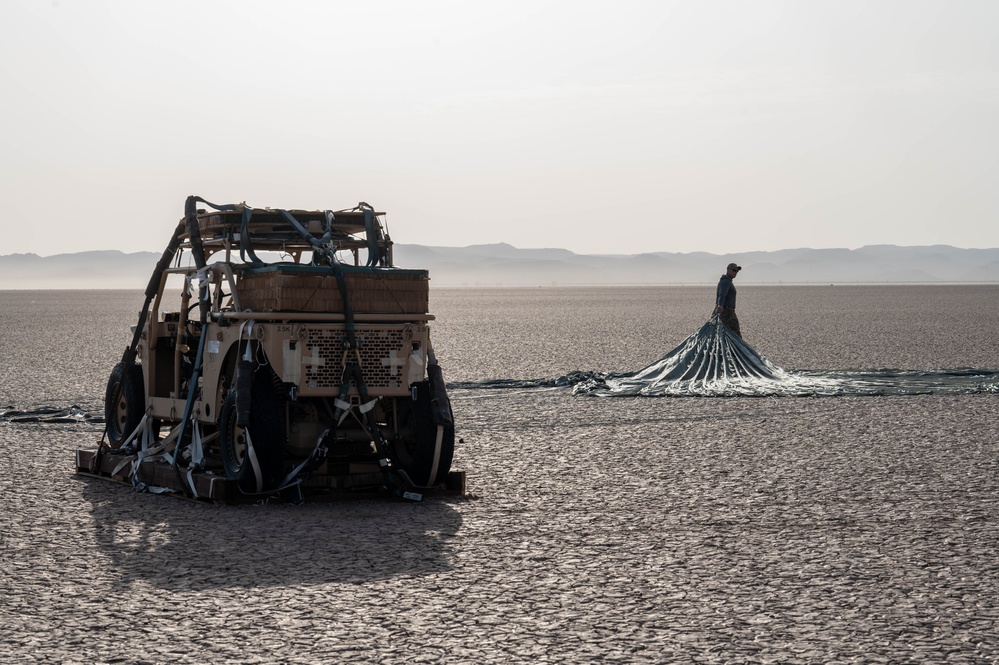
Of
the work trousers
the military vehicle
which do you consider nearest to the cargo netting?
the work trousers

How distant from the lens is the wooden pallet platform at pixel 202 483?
9.88 m

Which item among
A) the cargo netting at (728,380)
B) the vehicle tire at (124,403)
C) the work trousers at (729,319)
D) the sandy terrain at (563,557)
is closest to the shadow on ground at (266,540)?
A: the sandy terrain at (563,557)

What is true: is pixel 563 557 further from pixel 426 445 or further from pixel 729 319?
pixel 729 319

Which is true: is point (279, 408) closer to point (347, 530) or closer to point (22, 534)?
point (347, 530)

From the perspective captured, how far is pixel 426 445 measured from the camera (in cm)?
1030

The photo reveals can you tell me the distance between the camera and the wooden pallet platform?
988 cm

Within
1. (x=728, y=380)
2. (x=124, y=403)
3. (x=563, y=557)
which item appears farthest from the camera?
(x=728, y=380)

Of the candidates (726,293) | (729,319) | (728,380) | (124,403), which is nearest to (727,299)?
(726,293)

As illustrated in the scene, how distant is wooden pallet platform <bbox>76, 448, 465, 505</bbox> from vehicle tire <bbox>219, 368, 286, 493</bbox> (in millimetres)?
115

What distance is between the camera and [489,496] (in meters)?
Answer: 10.3

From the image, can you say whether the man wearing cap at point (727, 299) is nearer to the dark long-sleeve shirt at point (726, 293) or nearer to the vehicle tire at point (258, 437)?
the dark long-sleeve shirt at point (726, 293)

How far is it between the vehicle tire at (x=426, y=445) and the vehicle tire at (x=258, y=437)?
3.29 ft

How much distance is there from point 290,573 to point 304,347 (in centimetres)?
268

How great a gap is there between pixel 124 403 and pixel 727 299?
1087cm
